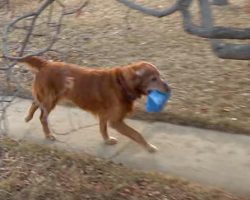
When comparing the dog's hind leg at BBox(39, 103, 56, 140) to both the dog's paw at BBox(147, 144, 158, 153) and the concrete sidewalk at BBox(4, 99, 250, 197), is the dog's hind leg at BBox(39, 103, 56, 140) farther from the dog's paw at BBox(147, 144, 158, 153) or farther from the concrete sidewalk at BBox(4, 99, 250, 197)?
the dog's paw at BBox(147, 144, 158, 153)

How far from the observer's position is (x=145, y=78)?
5.61 metres

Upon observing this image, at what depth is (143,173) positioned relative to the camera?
5.50 meters

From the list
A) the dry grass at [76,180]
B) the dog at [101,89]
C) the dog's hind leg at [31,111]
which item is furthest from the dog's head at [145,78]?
the dog's hind leg at [31,111]

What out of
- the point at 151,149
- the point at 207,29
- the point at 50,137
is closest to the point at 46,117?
the point at 50,137

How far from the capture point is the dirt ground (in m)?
6.72

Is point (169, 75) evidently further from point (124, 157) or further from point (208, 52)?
point (124, 157)

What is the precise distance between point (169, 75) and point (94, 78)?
2.14m

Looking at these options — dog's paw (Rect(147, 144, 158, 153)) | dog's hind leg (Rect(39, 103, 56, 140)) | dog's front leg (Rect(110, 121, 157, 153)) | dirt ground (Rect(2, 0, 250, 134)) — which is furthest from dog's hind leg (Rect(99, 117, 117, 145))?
dirt ground (Rect(2, 0, 250, 134))

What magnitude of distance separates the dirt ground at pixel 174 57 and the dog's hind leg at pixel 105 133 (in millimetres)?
686

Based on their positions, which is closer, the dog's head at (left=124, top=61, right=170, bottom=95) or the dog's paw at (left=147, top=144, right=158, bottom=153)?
the dog's head at (left=124, top=61, right=170, bottom=95)

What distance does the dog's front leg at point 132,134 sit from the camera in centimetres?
586

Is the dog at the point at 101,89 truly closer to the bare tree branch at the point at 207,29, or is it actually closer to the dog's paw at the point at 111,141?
the dog's paw at the point at 111,141

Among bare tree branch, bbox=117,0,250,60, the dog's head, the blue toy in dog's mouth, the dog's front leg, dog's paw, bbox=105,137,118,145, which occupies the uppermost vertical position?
bare tree branch, bbox=117,0,250,60

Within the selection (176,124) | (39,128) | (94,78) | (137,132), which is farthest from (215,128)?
(39,128)
